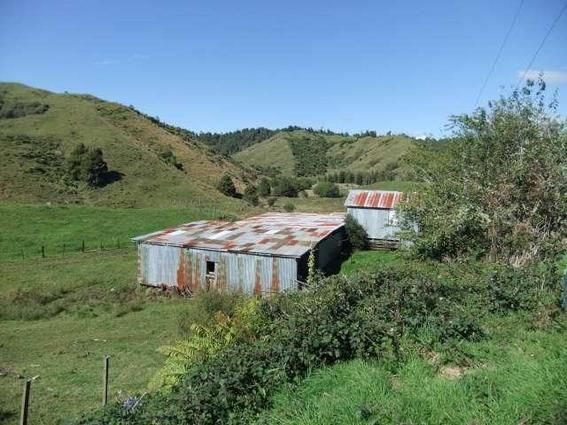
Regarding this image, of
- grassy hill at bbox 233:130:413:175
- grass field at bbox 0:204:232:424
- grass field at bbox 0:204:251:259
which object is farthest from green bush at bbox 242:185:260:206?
grassy hill at bbox 233:130:413:175

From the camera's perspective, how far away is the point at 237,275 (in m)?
23.3

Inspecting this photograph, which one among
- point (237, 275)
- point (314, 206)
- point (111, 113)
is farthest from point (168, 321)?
point (111, 113)

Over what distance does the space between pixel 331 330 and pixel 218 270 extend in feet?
58.2

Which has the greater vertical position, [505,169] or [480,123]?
[480,123]

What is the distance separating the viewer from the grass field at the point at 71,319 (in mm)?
12414

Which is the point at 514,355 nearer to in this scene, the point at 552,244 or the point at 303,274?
the point at 552,244

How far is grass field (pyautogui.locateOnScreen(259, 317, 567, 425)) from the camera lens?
179 inches

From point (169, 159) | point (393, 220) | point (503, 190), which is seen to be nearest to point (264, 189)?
point (169, 159)

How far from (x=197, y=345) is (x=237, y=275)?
14570mm

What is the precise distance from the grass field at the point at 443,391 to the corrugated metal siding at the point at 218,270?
611 inches

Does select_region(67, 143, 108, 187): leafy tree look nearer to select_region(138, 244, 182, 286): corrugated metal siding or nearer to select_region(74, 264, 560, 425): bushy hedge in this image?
select_region(138, 244, 182, 286): corrugated metal siding

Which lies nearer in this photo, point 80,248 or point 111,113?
point 80,248

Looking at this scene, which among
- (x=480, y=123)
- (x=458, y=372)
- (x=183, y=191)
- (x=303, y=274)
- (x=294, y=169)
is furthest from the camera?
(x=294, y=169)

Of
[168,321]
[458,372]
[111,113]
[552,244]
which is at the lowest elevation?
[168,321]
